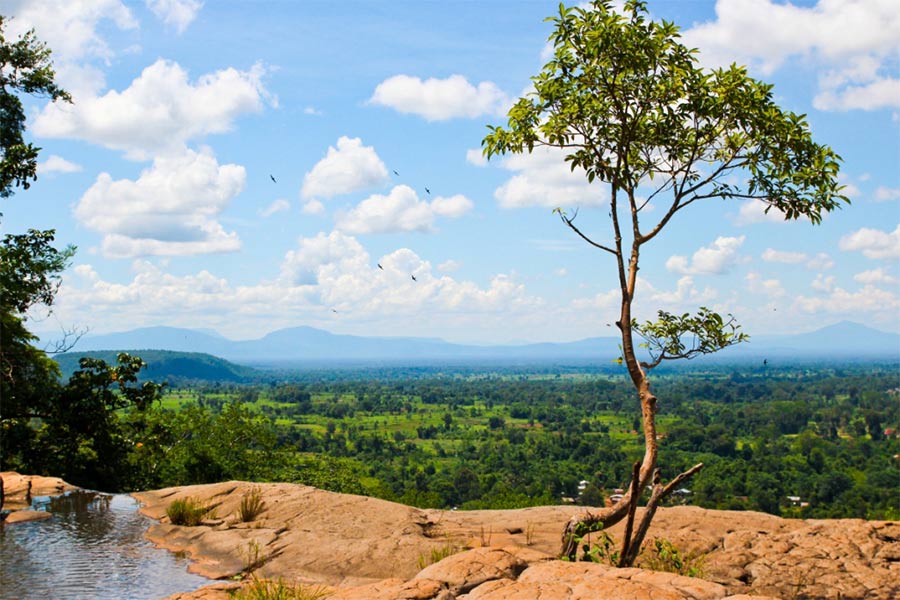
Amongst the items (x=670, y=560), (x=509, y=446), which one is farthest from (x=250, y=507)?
(x=509, y=446)

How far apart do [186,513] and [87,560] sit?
8.30ft

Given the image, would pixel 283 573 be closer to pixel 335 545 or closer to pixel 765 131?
pixel 335 545

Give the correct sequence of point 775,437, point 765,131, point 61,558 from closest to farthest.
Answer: point 765,131
point 61,558
point 775,437

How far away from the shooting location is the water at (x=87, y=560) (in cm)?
991

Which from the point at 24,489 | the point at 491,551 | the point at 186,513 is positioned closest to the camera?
the point at 491,551

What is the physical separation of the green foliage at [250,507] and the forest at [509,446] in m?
6.51

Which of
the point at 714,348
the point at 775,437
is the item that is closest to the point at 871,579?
the point at 714,348

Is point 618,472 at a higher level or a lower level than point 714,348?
lower

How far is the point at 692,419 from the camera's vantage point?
125188mm

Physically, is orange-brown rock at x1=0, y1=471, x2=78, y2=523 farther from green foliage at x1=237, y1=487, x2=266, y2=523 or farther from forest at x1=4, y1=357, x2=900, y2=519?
green foliage at x1=237, y1=487, x2=266, y2=523

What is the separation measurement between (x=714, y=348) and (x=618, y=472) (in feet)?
224

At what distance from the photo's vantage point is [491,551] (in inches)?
334

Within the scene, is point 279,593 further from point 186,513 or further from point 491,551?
point 186,513

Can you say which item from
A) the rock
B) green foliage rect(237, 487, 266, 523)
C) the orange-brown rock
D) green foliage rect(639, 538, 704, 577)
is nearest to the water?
the rock
